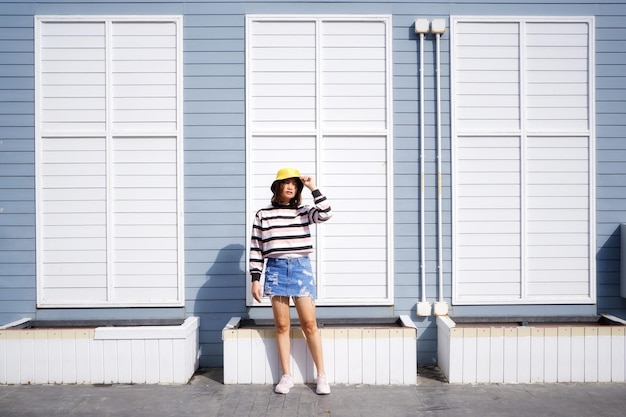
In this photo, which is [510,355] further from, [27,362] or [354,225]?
[27,362]

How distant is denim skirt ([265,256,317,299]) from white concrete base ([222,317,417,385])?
44 cm

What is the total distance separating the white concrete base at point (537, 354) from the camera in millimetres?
4645

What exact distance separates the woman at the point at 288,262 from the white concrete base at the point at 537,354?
1.22 meters

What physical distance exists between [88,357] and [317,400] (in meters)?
1.98

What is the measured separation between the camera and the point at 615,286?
536cm

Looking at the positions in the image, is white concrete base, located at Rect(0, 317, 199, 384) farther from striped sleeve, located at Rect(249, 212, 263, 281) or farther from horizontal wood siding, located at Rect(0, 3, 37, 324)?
striped sleeve, located at Rect(249, 212, 263, 281)

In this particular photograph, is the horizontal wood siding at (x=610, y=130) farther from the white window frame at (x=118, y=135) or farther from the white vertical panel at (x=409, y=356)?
the white window frame at (x=118, y=135)

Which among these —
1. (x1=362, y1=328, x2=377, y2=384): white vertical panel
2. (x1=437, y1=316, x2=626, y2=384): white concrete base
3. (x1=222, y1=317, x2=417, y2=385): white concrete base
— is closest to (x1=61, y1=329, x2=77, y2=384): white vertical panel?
(x1=222, y1=317, x2=417, y2=385): white concrete base

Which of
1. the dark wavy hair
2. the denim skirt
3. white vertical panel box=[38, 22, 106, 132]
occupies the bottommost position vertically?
the denim skirt

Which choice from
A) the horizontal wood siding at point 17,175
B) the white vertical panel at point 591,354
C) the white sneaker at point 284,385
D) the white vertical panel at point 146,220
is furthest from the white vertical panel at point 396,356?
the horizontal wood siding at point 17,175

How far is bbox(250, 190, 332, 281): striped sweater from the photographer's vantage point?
4453 millimetres

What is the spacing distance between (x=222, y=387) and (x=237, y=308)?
86 centimetres

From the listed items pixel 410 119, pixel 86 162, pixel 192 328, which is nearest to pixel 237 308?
pixel 192 328

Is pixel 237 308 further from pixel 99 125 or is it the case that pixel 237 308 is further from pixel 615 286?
pixel 615 286
